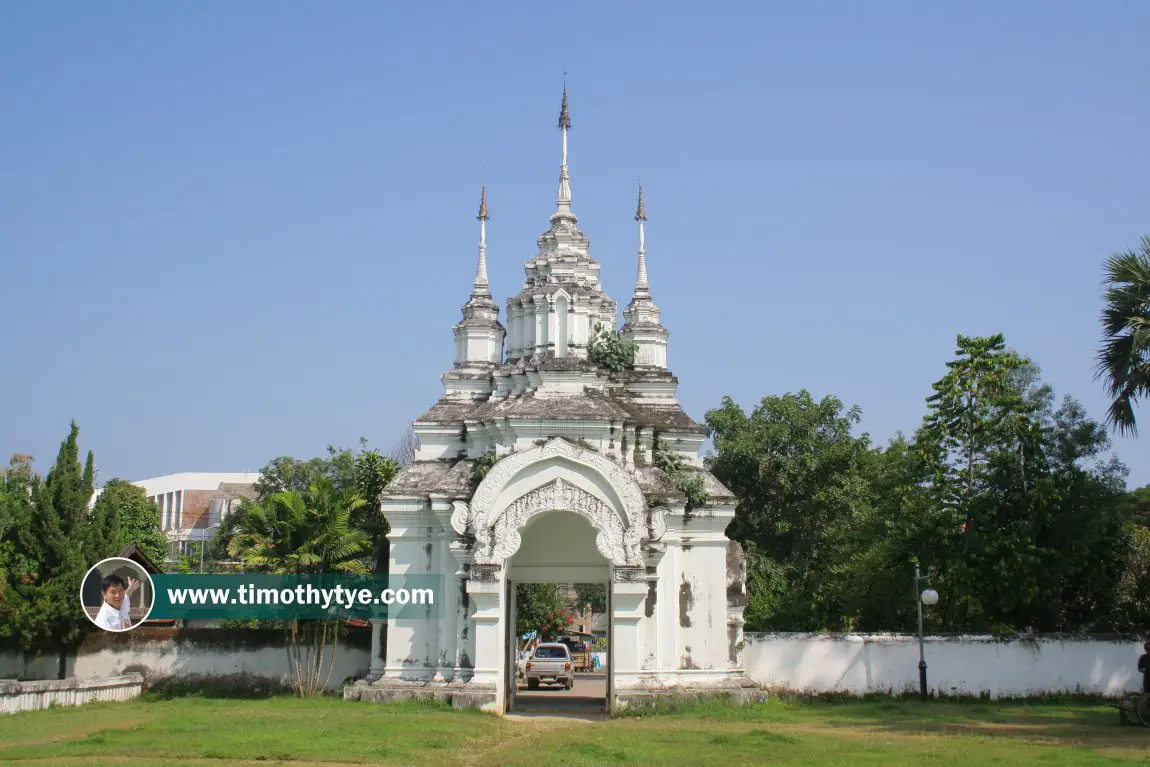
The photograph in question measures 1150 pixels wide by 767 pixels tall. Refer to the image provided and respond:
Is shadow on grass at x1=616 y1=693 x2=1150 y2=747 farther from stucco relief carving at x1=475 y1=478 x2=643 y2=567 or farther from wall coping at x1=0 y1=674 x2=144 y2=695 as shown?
wall coping at x1=0 y1=674 x2=144 y2=695

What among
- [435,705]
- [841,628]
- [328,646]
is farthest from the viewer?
[841,628]

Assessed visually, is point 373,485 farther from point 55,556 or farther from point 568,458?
point 568,458

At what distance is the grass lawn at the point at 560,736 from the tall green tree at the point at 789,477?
60.4 ft

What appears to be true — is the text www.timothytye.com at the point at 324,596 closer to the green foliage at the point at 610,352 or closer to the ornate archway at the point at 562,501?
the ornate archway at the point at 562,501

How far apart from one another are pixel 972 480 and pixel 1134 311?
9270mm

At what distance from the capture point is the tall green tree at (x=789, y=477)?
42634 mm

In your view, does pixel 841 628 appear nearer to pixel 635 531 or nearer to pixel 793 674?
pixel 793 674

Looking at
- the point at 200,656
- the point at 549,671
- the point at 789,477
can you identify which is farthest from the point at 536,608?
the point at 200,656

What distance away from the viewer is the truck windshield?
112ft

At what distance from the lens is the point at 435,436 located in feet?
89.4

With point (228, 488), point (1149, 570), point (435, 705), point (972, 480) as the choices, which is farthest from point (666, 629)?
point (228, 488)

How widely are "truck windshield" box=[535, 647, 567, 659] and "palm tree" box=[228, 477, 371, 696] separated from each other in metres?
8.97

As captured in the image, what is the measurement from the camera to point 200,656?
2667cm

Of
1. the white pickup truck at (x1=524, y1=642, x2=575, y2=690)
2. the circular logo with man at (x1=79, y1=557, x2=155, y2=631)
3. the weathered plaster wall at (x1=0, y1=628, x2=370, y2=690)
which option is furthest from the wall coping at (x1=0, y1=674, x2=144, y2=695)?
the white pickup truck at (x1=524, y1=642, x2=575, y2=690)
